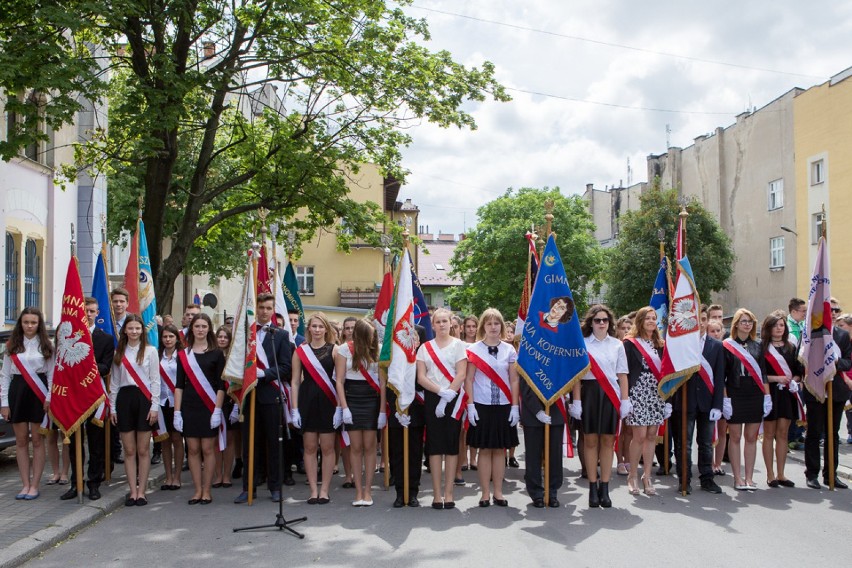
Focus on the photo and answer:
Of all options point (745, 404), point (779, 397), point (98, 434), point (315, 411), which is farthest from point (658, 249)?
point (98, 434)

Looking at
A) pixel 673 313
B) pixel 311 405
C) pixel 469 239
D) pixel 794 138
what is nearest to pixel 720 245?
pixel 794 138

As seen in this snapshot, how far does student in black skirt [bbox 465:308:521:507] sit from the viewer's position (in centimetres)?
827

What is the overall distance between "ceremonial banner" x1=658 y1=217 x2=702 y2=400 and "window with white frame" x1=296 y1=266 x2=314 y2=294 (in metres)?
44.6

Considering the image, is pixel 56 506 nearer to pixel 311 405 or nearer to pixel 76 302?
pixel 76 302

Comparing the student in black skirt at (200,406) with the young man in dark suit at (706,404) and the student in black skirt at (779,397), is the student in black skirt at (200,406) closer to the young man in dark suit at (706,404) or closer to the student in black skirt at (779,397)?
the young man in dark suit at (706,404)

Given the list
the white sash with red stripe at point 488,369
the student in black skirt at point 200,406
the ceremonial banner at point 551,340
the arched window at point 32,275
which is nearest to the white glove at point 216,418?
the student in black skirt at point 200,406

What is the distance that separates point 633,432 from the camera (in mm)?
8984

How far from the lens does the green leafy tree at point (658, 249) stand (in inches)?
1435

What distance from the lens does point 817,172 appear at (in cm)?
3281

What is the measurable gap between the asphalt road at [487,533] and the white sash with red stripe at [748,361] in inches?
48.4

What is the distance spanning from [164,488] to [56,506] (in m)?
1.42

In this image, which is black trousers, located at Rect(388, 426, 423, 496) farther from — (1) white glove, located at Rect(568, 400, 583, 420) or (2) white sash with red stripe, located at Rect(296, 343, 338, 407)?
(1) white glove, located at Rect(568, 400, 583, 420)

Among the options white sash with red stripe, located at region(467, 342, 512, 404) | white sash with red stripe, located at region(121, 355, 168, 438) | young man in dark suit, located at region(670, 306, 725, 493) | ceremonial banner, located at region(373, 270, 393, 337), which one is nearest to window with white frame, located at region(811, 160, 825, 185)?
young man in dark suit, located at region(670, 306, 725, 493)

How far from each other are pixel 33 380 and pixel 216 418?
2.04 metres
